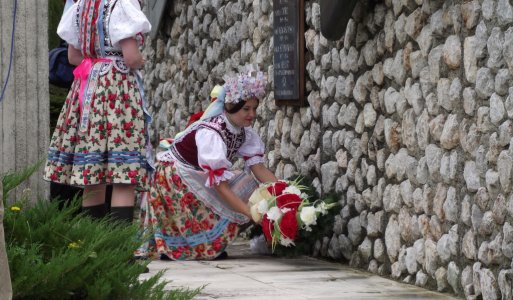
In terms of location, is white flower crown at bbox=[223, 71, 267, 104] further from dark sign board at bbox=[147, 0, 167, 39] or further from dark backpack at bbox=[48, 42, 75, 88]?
dark sign board at bbox=[147, 0, 167, 39]

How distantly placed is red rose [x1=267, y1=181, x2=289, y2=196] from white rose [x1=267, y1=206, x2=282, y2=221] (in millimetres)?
132

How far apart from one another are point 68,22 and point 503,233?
2.79 meters

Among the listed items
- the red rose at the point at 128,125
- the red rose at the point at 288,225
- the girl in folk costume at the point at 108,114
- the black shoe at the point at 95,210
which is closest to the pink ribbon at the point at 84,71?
the girl in folk costume at the point at 108,114

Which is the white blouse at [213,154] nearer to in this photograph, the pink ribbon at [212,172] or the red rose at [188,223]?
the pink ribbon at [212,172]

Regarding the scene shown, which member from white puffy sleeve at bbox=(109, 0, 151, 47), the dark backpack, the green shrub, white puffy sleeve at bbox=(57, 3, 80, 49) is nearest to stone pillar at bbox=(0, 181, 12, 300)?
the green shrub

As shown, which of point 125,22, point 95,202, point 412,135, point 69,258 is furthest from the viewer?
point 95,202

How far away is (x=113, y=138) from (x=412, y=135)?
1.59 metres

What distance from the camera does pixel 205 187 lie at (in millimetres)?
7191

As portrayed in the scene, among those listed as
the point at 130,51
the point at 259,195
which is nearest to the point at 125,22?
the point at 130,51

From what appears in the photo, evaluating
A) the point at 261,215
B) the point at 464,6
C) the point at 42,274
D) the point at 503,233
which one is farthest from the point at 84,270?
the point at 261,215

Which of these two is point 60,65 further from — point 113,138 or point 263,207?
point 263,207

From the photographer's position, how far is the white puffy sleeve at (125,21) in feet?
20.6

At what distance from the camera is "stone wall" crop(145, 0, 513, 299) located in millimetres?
5117

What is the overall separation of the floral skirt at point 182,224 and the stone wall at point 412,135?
62cm
